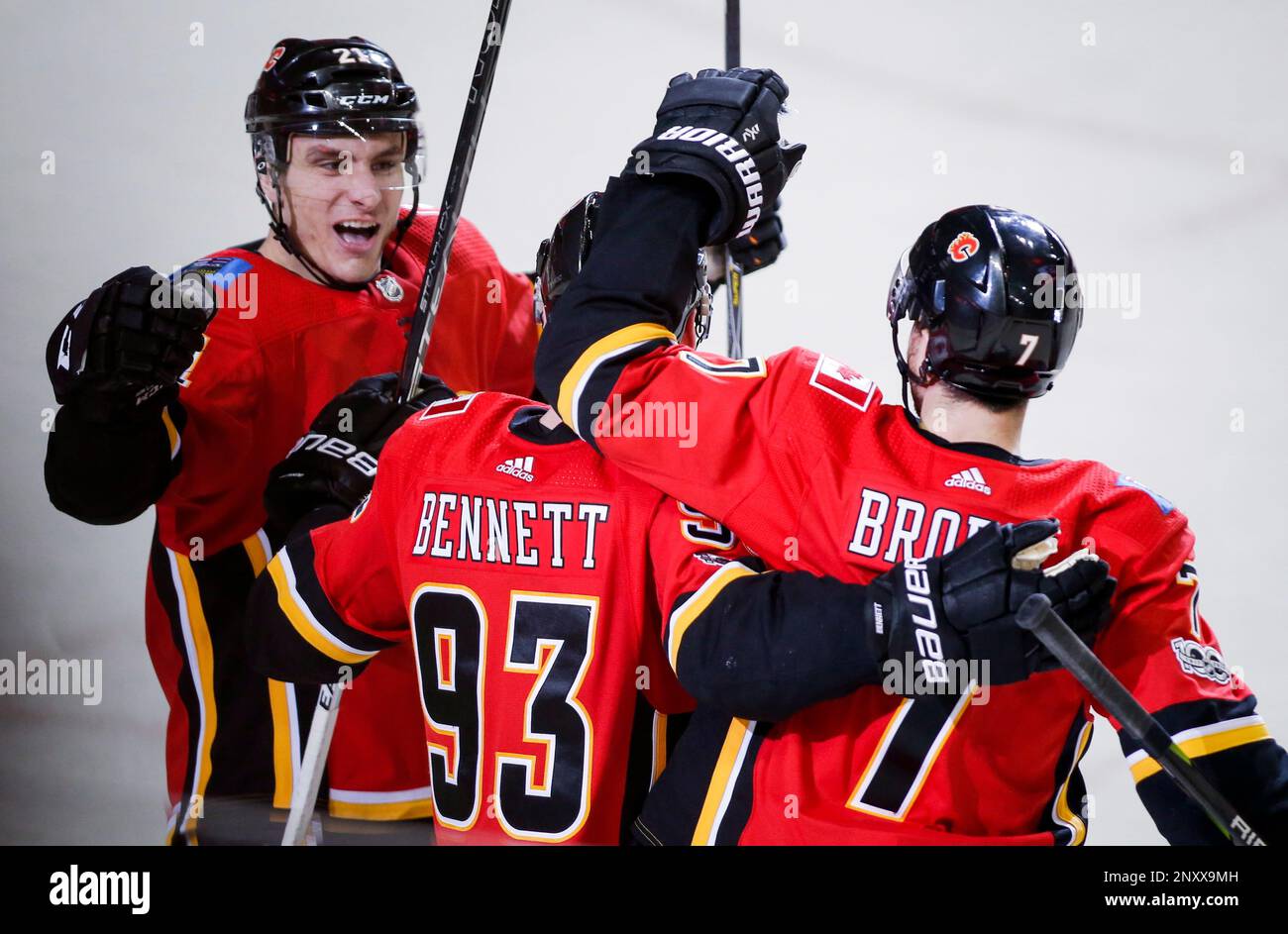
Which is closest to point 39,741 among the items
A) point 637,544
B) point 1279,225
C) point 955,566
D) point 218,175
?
point 218,175

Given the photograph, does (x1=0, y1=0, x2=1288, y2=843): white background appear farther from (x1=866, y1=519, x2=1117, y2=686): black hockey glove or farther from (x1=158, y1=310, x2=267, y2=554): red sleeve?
→ (x1=866, y1=519, x2=1117, y2=686): black hockey glove

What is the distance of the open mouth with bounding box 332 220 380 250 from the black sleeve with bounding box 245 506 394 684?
1.95 feet

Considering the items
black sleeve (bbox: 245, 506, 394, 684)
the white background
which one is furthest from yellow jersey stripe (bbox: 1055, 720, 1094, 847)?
the white background

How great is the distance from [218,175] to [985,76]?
1.93 metres

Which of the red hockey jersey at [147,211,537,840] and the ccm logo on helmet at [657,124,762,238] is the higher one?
the ccm logo on helmet at [657,124,762,238]

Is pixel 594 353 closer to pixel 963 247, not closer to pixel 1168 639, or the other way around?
pixel 963 247

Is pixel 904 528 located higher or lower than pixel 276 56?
lower

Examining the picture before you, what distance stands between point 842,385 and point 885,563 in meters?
0.20

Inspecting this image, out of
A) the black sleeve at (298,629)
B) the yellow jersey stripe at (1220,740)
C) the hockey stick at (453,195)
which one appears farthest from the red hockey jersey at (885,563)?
the hockey stick at (453,195)

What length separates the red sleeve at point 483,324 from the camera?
230 cm

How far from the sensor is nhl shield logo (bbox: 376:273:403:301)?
2264mm

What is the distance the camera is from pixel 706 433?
1.43 m

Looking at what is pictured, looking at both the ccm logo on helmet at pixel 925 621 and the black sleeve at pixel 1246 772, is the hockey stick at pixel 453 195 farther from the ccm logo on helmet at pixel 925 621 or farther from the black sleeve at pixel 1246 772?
the black sleeve at pixel 1246 772

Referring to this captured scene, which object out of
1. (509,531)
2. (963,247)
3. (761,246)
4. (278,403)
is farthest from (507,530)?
(761,246)
